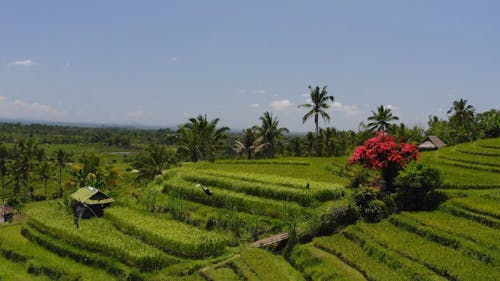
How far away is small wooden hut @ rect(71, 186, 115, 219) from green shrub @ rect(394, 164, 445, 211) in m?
18.8

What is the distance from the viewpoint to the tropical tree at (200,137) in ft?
129

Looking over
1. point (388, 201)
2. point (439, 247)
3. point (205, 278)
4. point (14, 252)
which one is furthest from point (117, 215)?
point (439, 247)

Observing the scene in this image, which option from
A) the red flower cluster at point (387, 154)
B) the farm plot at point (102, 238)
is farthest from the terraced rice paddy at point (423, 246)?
the farm plot at point (102, 238)

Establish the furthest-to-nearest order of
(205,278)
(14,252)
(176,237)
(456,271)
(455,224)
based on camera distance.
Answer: (14,252)
(176,237)
(455,224)
(205,278)
(456,271)

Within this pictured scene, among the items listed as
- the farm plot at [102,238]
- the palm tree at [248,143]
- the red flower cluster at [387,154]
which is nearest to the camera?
the farm plot at [102,238]

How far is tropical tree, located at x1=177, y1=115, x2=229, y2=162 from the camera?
39.5m

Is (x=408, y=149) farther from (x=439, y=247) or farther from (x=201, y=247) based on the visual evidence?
(x=201, y=247)

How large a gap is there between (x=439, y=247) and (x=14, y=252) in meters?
22.5

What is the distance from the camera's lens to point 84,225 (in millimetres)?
23578

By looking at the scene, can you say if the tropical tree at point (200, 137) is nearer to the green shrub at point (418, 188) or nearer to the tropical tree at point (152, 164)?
the tropical tree at point (152, 164)

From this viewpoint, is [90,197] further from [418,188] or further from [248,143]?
[248,143]

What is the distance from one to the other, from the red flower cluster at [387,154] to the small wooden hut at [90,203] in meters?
17.5

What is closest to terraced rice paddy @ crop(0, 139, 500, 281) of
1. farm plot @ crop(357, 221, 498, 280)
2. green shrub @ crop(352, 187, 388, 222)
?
farm plot @ crop(357, 221, 498, 280)

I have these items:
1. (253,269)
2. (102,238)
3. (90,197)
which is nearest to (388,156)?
(253,269)
